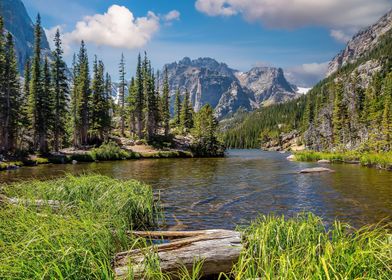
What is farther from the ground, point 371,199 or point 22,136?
point 22,136

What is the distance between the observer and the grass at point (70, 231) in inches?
193

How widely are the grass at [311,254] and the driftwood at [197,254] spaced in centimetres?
27

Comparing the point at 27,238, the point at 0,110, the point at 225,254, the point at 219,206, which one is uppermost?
the point at 0,110

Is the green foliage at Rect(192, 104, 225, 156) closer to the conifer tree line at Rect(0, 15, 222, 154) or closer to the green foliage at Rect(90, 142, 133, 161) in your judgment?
the conifer tree line at Rect(0, 15, 222, 154)

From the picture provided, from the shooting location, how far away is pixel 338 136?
85188 mm

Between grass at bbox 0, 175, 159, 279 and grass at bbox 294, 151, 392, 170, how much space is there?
38331 millimetres

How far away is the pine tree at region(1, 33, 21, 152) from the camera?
47.5 meters

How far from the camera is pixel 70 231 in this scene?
6.24m

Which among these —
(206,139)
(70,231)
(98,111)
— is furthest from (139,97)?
(70,231)

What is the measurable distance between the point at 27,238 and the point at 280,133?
7645 inches

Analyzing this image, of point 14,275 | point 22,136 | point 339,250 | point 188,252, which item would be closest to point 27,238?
point 14,275

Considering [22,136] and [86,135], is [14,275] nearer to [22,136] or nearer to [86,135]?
[22,136]

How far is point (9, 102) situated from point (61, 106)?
11.3m

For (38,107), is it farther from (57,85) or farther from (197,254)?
(197,254)
